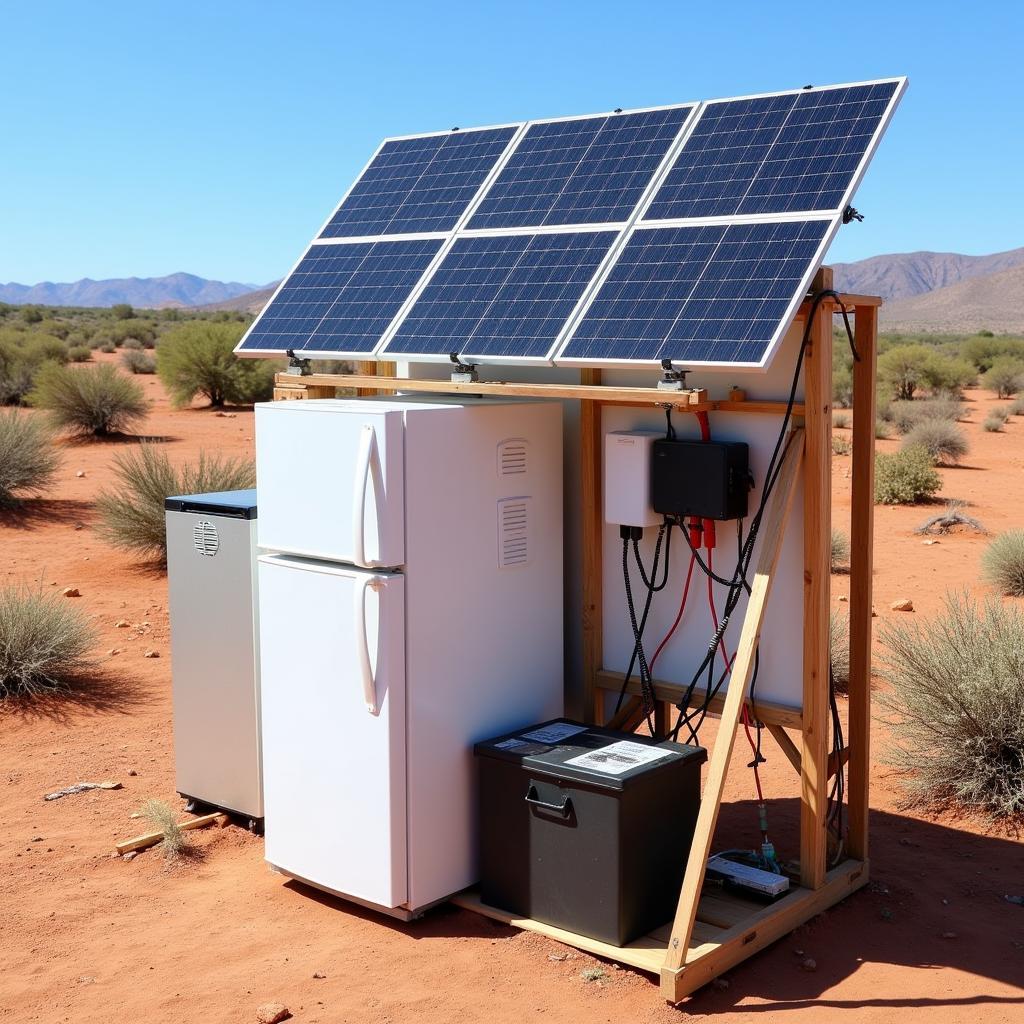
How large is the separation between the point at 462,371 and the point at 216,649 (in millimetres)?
1922

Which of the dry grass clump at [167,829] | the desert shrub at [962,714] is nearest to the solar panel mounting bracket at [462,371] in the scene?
the dry grass clump at [167,829]

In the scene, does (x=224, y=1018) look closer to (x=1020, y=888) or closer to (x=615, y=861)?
(x=615, y=861)

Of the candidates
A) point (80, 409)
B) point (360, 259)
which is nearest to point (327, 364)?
point (80, 409)

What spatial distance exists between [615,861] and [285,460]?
2.11 meters

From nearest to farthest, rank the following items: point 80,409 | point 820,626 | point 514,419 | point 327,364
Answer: point 820,626
point 514,419
point 80,409
point 327,364

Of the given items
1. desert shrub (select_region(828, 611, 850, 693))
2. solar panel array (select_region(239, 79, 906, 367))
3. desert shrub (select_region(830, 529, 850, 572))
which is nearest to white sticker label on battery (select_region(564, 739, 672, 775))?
solar panel array (select_region(239, 79, 906, 367))

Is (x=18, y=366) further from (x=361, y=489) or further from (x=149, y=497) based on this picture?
(x=361, y=489)

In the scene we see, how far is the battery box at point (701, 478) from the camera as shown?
5.21 metres

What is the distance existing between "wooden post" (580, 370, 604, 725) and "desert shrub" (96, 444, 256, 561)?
7.70m

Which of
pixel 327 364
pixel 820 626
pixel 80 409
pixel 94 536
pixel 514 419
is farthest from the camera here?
pixel 327 364

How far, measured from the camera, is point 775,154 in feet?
17.6

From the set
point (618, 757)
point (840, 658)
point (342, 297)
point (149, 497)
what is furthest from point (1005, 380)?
point (618, 757)

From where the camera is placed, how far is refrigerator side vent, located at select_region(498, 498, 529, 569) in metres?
5.52

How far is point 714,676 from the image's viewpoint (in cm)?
568
